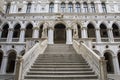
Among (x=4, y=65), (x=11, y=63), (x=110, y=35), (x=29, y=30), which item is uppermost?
(x=29, y=30)

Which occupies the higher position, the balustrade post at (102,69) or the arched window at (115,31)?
the arched window at (115,31)

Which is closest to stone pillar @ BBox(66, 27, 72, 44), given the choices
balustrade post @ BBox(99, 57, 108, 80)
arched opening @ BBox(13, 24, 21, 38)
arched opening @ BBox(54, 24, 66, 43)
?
arched opening @ BBox(54, 24, 66, 43)

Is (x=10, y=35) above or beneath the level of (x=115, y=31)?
beneath

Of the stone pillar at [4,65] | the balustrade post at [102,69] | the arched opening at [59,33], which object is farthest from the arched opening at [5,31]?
the balustrade post at [102,69]

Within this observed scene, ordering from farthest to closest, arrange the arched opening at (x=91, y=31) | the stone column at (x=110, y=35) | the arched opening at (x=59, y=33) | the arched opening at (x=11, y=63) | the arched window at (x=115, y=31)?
the arched opening at (x=91, y=31), the arched opening at (x=59, y=33), the arched window at (x=115, y=31), the stone column at (x=110, y=35), the arched opening at (x=11, y=63)

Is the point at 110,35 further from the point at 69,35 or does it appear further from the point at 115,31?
the point at 69,35

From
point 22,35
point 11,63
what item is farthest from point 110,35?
point 11,63

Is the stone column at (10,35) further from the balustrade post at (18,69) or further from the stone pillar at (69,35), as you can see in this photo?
the balustrade post at (18,69)

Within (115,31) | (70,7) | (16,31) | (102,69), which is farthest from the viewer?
(70,7)

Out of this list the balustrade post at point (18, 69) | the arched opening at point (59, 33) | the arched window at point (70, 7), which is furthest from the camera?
the arched window at point (70, 7)

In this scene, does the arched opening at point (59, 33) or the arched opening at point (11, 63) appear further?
the arched opening at point (59, 33)

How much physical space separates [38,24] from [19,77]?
56.3 feet

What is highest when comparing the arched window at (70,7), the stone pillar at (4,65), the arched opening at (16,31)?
the arched window at (70,7)

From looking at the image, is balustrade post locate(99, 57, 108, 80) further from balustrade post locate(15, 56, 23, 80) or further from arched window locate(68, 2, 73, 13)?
arched window locate(68, 2, 73, 13)
